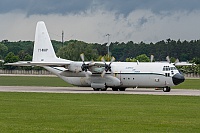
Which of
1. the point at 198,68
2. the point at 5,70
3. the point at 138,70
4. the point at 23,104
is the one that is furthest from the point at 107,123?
the point at 5,70

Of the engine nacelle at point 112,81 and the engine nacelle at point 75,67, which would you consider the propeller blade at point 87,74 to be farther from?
the engine nacelle at point 112,81

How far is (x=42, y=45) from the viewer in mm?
65812

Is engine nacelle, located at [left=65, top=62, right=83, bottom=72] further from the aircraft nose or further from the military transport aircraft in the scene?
the aircraft nose

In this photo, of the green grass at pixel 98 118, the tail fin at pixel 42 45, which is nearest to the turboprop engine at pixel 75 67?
the tail fin at pixel 42 45

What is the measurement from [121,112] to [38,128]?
8.39 m

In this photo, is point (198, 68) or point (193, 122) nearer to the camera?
point (193, 122)

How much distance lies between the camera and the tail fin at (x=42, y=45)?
2579 inches

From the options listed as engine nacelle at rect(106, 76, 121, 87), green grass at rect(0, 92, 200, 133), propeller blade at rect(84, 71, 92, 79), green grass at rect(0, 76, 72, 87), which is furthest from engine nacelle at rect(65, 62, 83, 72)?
green grass at rect(0, 92, 200, 133)

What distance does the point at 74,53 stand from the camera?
15075 cm

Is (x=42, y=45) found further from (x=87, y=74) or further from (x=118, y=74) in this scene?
(x=118, y=74)

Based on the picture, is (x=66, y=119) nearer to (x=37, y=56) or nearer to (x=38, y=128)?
(x=38, y=128)

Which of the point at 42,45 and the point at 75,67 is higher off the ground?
the point at 42,45

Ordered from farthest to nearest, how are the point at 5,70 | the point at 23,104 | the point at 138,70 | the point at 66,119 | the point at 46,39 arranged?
1. the point at 5,70
2. the point at 46,39
3. the point at 138,70
4. the point at 23,104
5. the point at 66,119

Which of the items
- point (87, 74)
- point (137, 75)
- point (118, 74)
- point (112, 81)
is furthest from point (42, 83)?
point (137, 75)
